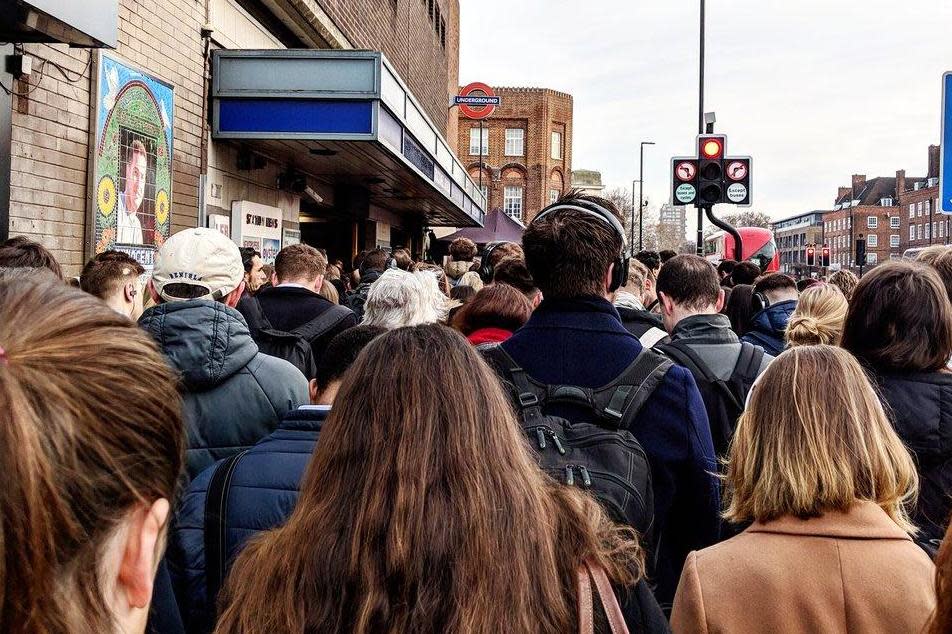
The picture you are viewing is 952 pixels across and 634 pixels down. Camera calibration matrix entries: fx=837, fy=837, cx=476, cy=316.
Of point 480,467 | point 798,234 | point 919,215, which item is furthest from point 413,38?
point 798,234

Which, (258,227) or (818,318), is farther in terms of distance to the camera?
(258,227)

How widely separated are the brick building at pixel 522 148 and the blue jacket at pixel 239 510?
56409mm

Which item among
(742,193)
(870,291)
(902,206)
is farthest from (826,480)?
(902,206)

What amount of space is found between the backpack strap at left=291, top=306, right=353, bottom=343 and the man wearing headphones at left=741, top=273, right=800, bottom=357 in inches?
105

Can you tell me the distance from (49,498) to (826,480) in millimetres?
1846

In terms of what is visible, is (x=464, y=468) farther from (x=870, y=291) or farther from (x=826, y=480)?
(x=870, y=291)

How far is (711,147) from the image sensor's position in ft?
36.6

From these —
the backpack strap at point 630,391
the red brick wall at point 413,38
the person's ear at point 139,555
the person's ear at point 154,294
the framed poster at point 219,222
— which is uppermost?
the red brick wall at point 413,38

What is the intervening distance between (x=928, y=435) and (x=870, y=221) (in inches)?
5093

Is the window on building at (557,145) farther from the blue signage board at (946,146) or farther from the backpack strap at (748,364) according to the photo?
the backpack strap at (748,364)

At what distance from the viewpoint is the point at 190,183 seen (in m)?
9.37

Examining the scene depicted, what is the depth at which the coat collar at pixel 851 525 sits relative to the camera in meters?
2.13

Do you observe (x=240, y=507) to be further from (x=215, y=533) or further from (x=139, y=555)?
(x=139, y=555)

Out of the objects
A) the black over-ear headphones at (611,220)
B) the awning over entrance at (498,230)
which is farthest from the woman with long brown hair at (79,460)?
the awning over entrance at (498,230)
